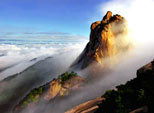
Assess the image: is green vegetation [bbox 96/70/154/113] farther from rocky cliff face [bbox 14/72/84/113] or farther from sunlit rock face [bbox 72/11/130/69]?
sunlit rock face [bbox 72/11/130/69]

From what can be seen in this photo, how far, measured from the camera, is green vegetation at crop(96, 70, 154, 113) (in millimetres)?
30078

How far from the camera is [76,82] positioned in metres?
67.9

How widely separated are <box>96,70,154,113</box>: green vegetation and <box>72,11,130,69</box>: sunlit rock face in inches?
1485

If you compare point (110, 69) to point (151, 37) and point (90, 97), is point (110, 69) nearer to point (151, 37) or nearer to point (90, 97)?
point (90, 97)

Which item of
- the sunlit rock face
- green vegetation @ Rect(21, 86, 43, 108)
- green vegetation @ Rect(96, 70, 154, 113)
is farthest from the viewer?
the sunlit rock face

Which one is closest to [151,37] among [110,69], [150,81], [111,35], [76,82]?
[111,35]

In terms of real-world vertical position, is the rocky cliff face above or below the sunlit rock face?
below

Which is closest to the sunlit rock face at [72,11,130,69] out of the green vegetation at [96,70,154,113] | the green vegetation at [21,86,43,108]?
the green vegetation at [21,86,43,108]

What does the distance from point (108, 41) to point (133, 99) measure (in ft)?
146

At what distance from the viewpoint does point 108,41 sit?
245 feet

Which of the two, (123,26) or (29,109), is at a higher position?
(123,26)

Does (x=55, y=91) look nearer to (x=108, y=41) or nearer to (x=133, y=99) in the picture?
(x=108, y=41)

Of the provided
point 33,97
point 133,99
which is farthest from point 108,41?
point 133,99

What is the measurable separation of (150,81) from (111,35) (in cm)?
4653
